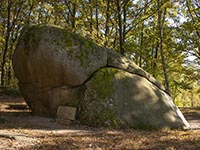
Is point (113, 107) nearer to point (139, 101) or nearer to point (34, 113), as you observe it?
point (139, 101)

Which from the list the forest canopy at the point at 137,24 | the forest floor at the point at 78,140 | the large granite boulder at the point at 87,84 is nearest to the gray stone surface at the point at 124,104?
the large granite boulder at the point at 87,84

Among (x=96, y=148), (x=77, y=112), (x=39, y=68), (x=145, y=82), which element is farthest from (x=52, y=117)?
(x=96, y=148)

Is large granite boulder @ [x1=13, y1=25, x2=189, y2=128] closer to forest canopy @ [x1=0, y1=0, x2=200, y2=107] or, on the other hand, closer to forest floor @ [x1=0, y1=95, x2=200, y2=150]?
forest floor @ [x1=0, y1=95, x2=200, y2=150]

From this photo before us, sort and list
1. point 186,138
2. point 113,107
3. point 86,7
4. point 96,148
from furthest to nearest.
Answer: point 86,7
point 113,107
point 186,138
point 96,148

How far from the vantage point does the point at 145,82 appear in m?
10.7

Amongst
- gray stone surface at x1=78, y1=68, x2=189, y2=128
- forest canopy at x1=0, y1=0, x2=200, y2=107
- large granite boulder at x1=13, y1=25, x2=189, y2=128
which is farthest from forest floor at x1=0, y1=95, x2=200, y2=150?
forest canopy at x1=0, y1=0, x2=200, y2=107

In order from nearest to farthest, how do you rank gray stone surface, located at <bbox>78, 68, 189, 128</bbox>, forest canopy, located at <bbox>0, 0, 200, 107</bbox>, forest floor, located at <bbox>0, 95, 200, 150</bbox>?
forest floor, located at <bbox>0, 95, 200, 150</bbox> → gray stone surface, located at <bbox>78, 68, 189, 128</bbox> → forest canopy, located at <bbox>0, 0, 200, 107</bbox>

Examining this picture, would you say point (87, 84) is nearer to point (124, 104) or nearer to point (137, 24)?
point (124, 104)

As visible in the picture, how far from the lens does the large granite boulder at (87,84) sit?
9.53 meters

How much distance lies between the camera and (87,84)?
32.2 feet

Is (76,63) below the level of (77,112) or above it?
above

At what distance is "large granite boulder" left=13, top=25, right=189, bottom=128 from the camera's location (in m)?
9.53

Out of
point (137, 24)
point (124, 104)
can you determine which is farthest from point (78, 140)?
point (137, 24)

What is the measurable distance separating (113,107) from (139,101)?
1020 mm
